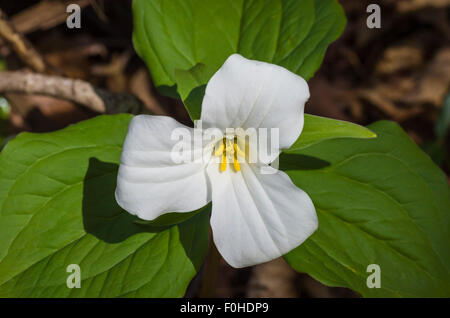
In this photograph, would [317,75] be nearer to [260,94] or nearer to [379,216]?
[379,216]

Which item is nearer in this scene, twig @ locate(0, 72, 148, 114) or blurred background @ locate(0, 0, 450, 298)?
twig @ locate(0, 72, 148, 114)

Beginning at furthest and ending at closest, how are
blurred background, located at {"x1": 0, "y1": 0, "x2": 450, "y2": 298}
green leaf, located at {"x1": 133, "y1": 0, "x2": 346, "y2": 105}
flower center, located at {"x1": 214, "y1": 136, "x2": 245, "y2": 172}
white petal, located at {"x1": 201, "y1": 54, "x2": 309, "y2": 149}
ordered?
blurred background, located at {"x1": 0, "y1": 0, "x2": 450, "y2": 298}, green leaf, located at {"x1": 133, "y1": 0, "x2": 346, "y2": 105}, flower center, located at {"x1": 214, "y1": 136, "x2": 245, "y2": 172}, white petal, located at {"x1": 201, "y1": 54, "x2": 309, "y2": 149}

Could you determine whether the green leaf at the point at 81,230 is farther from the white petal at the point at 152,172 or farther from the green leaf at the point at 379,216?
the green leaf at the point at 379,216

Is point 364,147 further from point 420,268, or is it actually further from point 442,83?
point 442,83

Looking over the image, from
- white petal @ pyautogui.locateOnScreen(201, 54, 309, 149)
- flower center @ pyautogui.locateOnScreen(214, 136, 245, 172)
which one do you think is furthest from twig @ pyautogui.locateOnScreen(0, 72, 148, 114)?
white petal @ pyautogui.locateOnScreen(201, 54, 309, 149)

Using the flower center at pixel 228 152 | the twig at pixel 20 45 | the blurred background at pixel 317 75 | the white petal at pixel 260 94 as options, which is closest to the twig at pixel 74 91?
the twig at pixel 20 45

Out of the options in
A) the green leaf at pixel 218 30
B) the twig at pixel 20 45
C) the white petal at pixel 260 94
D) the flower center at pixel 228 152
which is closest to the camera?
the white petal at pixel 260 94

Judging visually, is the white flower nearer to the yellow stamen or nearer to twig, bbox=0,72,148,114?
the yellow stamen
